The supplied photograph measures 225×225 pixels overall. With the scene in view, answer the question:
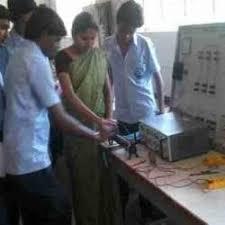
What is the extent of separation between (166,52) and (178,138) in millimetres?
1295

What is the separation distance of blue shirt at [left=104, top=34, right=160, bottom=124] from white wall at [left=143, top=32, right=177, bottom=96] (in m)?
0.41

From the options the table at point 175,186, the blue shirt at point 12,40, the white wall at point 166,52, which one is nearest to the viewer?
the table at point 175,186

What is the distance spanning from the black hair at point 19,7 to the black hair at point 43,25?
0.59 m

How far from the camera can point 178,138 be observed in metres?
1.71

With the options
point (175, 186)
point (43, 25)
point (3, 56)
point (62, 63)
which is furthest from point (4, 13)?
point (175, 186)

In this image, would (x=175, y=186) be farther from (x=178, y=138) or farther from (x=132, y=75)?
(x=132, y=75)

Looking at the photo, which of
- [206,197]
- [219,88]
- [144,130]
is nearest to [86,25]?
[144,130]

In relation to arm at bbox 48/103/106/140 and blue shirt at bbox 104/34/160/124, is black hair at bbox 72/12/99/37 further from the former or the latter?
arm at bbox 48/103/106/140

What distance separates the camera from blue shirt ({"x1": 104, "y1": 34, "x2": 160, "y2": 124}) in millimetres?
2398

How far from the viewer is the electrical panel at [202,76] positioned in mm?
1775

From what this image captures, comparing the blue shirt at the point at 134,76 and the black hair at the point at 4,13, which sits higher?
the black hair at the point at 4,13

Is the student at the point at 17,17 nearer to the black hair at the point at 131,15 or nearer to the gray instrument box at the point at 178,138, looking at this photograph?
the black hair at the point at 131,15

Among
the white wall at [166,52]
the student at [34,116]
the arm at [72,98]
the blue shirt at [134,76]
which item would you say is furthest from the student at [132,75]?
the student at [34,116]

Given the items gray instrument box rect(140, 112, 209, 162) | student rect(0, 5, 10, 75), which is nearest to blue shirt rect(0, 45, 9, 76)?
student rect(0, 5, 10, 75)
